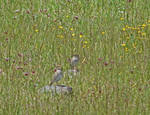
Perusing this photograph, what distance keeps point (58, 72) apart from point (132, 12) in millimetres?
3437

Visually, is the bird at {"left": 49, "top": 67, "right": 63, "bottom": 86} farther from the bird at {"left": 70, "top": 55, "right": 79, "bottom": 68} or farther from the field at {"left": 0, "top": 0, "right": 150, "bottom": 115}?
the bird at {"left": 70, "top": 55, "right": 79, "bottom": 68}

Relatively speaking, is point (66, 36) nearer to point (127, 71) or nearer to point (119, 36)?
point (119, 36)

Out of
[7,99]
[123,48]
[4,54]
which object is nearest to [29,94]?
[7,99]

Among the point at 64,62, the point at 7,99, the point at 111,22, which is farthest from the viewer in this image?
the point at 111,22

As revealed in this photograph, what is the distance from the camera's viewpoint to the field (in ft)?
17.3

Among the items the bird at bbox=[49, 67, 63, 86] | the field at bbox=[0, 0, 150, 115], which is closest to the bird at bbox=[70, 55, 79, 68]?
the field at bbox=[0, 0, 150, 115]

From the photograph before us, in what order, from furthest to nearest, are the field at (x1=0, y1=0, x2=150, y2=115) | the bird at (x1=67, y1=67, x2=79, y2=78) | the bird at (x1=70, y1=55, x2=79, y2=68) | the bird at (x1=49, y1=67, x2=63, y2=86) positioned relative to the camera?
the bird at (x1=70, y1=55, x2=79, y2=68), the bird at (x1=67, y1=67, x2=79, y2=78), the bird at (x1=49, y1=67, x2=63, y2=86), the field at (x1=0, y1=0, x2=150, y2=115)

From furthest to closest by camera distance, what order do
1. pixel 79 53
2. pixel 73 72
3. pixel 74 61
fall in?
1. pixel 79 53
2. pixel 74 61
3. pixel 73 72

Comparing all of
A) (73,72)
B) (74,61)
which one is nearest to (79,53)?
(74,61)

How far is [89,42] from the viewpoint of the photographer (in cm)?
804

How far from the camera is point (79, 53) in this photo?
7641 millimetres

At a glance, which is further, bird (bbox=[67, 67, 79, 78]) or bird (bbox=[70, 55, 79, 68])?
bird (bbox=[70, 55, 79, 68])

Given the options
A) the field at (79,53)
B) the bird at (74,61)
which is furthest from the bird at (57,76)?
the bird at (74,61)

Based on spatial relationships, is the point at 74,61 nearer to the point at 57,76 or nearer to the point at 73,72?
the point at 73,72
